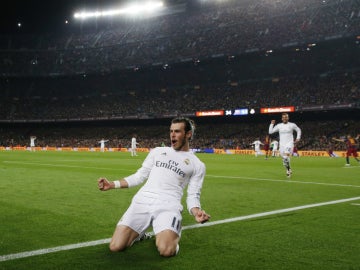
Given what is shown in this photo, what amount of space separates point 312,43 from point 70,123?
43.9 metres

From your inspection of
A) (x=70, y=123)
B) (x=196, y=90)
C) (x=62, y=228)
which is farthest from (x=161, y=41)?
(x=62, y=228)

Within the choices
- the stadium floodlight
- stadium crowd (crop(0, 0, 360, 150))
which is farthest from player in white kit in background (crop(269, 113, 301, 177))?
the stadium floodlight

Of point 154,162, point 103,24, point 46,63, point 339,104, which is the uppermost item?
point 103,24

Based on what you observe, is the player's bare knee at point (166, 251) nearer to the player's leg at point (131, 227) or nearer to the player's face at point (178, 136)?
the player's leg at point (131, 227)

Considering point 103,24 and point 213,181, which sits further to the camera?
point 103,24

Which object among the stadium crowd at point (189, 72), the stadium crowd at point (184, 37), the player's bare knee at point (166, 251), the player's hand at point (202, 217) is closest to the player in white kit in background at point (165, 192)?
the player's bare knee at point (166, 251)

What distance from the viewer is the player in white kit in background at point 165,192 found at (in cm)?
542

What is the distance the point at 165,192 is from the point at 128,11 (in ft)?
234

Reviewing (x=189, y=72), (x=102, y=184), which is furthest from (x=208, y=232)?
(x=189, y=72)

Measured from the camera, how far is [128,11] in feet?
239

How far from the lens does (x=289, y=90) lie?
173 feet

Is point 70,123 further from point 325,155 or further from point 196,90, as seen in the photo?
point 325,155

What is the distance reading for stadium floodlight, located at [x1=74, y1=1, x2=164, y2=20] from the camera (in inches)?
2789

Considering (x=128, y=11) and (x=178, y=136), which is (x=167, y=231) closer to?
(x=178, y=136)
